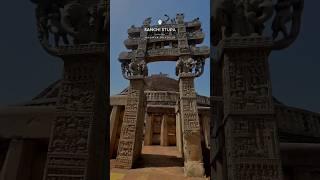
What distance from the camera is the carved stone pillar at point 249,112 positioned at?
351 cm

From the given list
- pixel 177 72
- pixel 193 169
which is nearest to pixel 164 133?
pixel 177 72

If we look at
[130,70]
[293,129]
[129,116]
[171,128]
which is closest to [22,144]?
[293,129]

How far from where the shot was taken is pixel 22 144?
407 cm

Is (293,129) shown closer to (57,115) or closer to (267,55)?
(267,55)

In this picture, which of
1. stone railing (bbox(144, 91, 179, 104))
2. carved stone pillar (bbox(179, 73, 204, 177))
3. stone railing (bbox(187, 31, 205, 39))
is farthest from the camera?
stone railing (bbox(144, 91, 179, 104))

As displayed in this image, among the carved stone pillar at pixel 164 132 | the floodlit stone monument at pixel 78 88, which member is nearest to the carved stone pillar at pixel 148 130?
the carved stone pillar at pixel 164 132

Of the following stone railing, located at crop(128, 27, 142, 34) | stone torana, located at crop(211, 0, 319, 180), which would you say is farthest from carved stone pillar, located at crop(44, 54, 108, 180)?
stone railing, located at crop(128, 27, 142, 34)

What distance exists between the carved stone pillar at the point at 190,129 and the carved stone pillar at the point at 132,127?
2047 mm

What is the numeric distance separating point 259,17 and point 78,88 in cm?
246

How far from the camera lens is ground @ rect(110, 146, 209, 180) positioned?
11.1 m

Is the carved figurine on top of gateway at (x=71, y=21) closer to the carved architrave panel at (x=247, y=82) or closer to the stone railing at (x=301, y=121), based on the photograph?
the carved architrave panel at (x=247, y=82)

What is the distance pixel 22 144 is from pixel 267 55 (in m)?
3.35

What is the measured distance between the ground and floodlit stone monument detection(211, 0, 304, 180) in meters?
7.30

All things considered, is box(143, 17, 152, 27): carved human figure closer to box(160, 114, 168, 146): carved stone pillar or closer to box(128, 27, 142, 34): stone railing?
box(128, 27, 142, 34): stone railing
